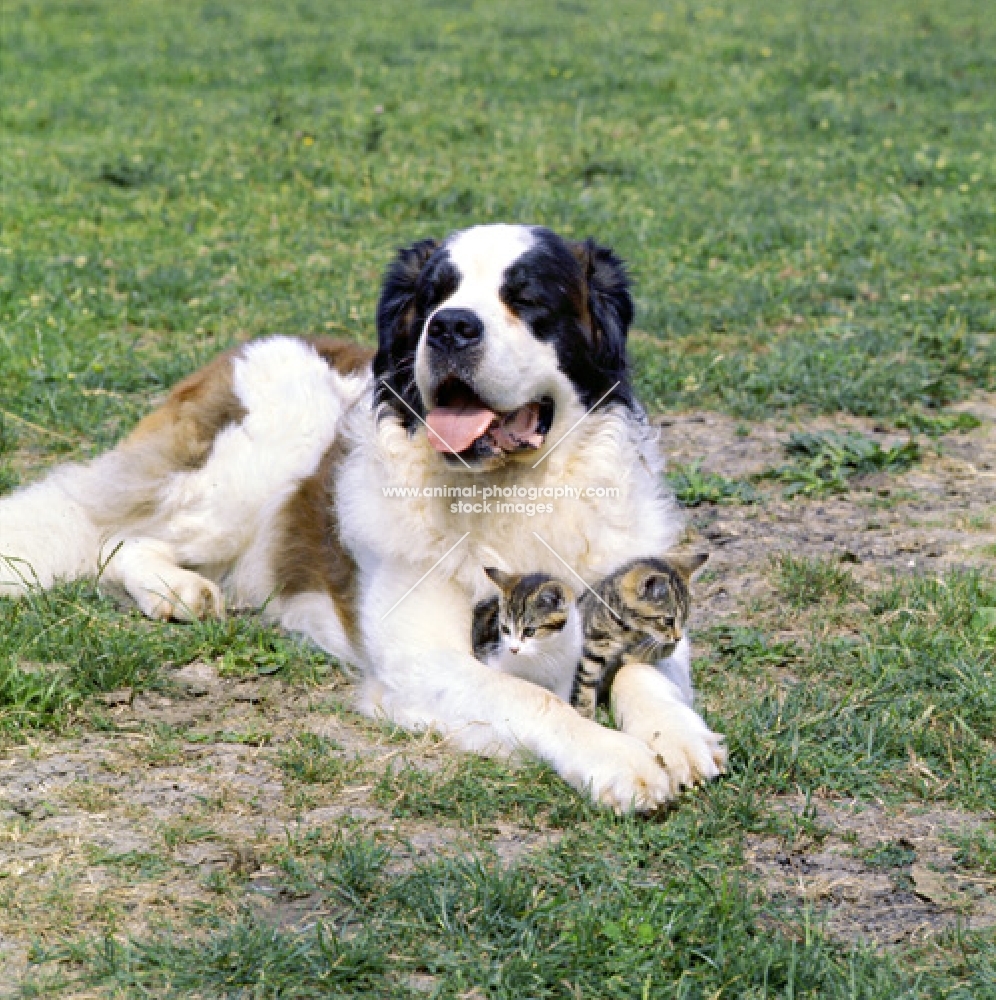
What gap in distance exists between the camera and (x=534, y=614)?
11.8 feet

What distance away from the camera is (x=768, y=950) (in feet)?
8.50

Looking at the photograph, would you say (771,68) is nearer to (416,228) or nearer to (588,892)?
(416,228)

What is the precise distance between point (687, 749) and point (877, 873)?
1.73ft

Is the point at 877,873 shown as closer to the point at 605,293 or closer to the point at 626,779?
the point at 626,779

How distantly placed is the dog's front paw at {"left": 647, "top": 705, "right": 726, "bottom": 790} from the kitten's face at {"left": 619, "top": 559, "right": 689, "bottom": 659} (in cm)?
28

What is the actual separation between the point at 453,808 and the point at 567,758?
0.97ft

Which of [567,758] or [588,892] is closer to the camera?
[588,892]

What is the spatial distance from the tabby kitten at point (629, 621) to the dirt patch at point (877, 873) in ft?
1.98

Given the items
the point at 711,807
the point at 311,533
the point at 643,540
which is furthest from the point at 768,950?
the point at 311,533

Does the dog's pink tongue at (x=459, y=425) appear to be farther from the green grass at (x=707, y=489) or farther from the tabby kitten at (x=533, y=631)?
the green grass at (x=707, y=489)

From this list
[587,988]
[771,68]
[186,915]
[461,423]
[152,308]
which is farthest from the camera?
[771,68]

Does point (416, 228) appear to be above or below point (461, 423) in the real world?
below

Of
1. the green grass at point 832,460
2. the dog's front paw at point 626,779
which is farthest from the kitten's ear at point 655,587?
the green grass at point 832,460

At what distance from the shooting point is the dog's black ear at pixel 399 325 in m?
4.12
